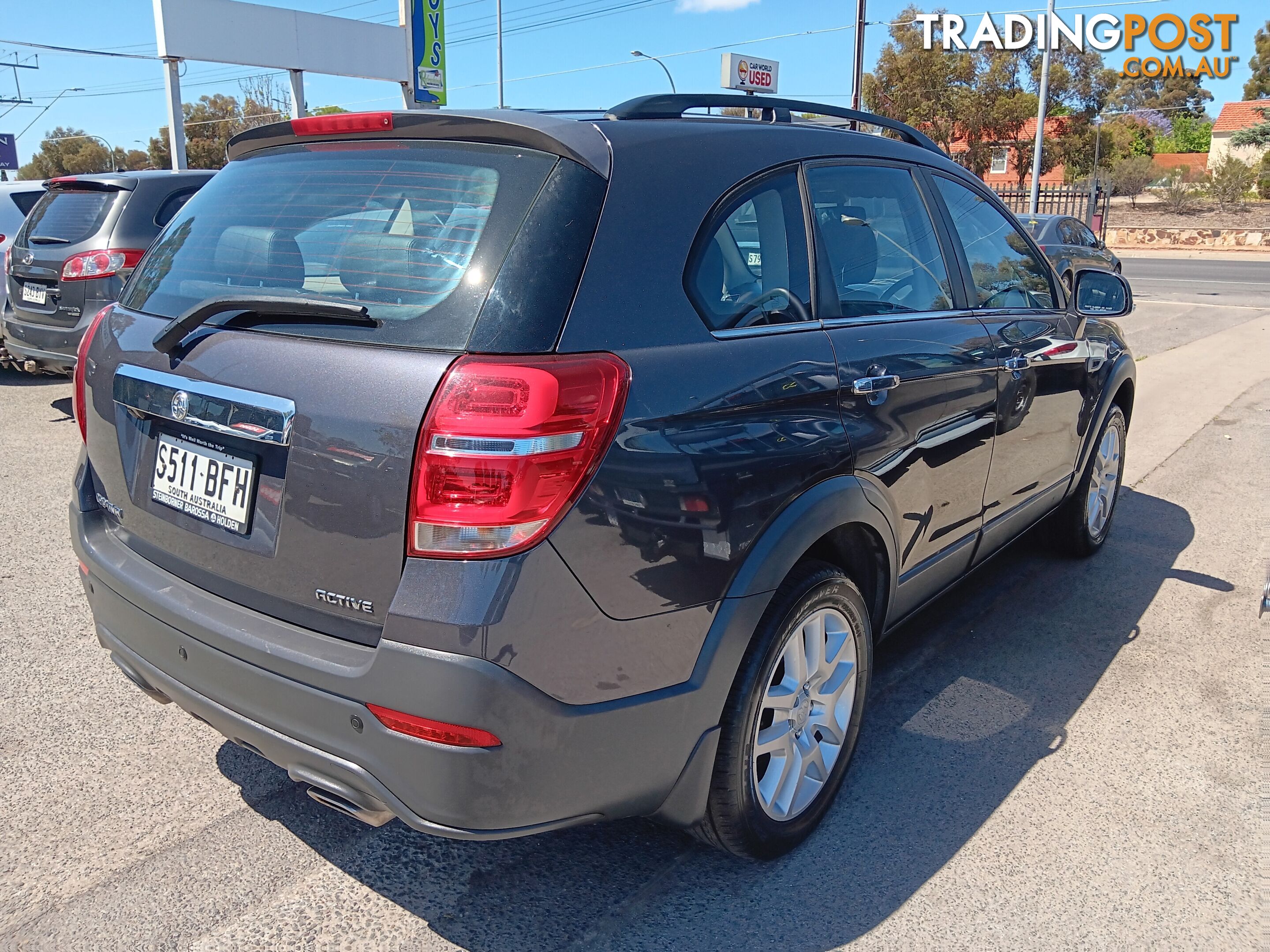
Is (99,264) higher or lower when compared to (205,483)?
higher

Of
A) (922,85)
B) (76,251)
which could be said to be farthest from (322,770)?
(922,85)

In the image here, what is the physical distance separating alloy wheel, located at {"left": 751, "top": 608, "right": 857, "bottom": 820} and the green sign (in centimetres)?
1282

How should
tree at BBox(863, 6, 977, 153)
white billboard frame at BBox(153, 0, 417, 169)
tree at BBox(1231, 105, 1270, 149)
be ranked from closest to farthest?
1. white billboard frame at BBox(153, 0, 417, 169)
2. tree at BBox(863, 6, 977, 153)
3. tree at BBox(1231, 105, 1270, 149)

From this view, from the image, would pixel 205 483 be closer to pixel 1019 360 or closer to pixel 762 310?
pixel 762 310

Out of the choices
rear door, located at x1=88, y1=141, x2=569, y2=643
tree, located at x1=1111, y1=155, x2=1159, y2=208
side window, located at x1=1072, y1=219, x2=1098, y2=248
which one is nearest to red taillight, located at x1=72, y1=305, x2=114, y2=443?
rear door, located at x1=88, y1=141, x2=569, y2=643

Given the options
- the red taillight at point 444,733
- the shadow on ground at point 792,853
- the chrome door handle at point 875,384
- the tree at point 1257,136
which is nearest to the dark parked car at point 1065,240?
the shadow on ground at point 792,853

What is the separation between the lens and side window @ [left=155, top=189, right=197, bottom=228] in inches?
A: 299

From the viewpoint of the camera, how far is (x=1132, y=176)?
5306 centimetres

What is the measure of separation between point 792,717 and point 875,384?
0.92 m

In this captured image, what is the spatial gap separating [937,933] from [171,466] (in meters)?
2.11

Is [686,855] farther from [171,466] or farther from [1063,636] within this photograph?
[1063,636]

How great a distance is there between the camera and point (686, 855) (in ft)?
8.80

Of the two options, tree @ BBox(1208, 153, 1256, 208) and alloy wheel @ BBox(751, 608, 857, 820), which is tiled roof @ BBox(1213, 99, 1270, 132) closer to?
tree @ BBox(1208, 153, 1256, 208)

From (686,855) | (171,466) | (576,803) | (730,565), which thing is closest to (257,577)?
(171,466)
